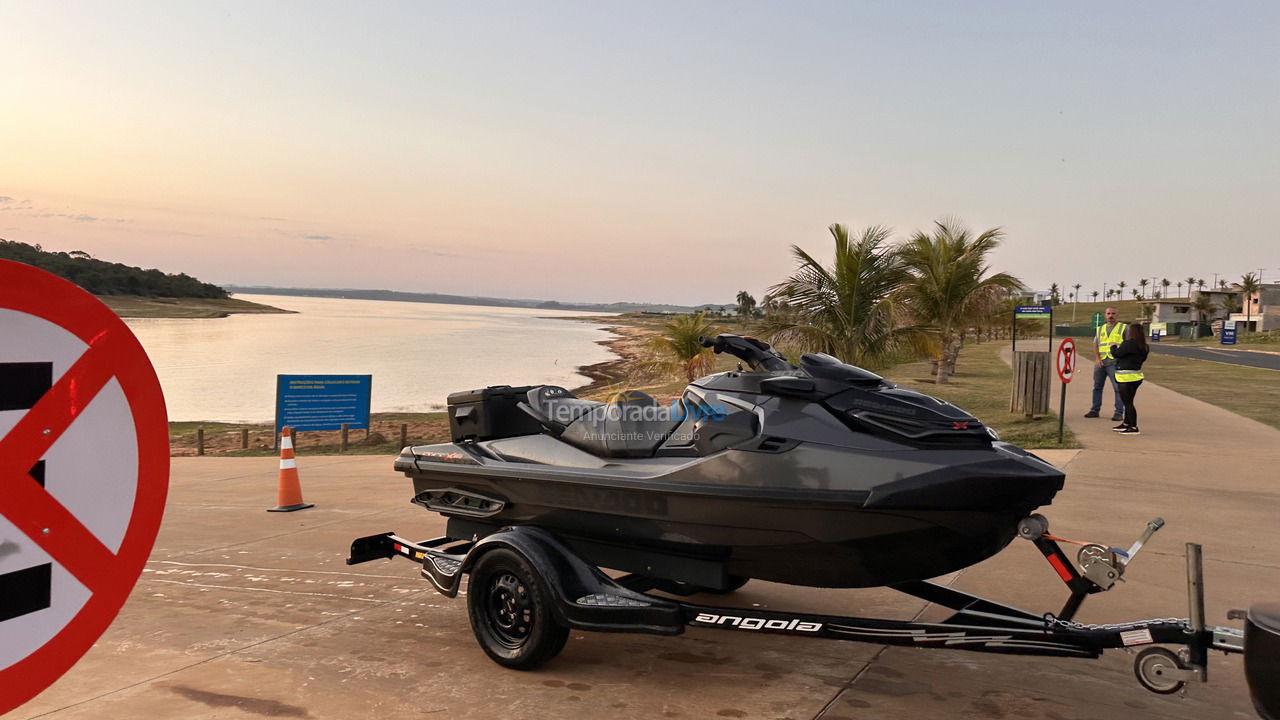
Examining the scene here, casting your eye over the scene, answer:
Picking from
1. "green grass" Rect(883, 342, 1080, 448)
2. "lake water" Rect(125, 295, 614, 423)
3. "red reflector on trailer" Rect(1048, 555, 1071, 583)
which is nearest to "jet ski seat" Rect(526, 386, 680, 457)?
"red reflector on trailer" Rect(1048, 555, 1071, 583)

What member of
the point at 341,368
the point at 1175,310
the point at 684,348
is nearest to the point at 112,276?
the point at 341,368

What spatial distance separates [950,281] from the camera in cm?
2094

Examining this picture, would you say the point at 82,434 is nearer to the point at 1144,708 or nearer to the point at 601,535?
the point at 601,535

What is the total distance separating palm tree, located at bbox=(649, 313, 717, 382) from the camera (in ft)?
48.0

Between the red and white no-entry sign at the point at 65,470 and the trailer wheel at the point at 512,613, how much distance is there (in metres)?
2.70

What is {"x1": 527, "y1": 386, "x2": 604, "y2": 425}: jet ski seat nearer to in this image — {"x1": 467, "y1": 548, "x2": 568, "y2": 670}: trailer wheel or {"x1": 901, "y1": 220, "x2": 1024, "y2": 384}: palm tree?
{"x1": 467, "y1": 548, "x2": 568, "y2": 670}: trailer wheel

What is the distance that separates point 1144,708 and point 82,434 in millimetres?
4030

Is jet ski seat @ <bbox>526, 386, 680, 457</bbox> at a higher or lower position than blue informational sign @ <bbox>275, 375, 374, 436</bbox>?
higher

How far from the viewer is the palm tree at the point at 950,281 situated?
68.6 feet

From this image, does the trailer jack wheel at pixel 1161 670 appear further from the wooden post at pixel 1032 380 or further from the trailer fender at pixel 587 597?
the wooden post at pixel 1032 380

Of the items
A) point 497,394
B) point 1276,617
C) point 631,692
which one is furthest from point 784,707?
point 497,394

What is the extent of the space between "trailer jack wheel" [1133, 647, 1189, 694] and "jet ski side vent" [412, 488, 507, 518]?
2.90 metres

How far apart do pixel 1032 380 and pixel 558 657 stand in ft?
40.9

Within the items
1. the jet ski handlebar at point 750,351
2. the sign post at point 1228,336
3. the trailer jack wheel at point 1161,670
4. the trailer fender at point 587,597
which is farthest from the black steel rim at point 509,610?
the sign post at point 1228,336
